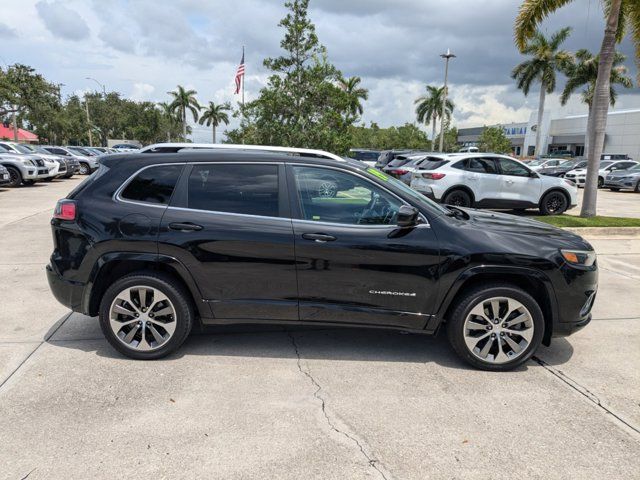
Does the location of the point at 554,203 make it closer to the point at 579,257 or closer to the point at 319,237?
the point at 579,257

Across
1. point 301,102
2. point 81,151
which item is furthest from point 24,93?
point 301,102

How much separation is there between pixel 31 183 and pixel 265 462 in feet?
72.3

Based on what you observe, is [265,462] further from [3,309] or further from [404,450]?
[3,309]

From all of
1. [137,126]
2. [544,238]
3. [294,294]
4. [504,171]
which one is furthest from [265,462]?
[137,126]

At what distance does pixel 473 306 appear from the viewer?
3.80 m

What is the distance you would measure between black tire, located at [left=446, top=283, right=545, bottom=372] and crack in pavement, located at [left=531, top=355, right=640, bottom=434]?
1.00 ft

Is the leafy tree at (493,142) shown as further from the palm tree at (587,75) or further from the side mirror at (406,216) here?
the side mirror at (406,216)

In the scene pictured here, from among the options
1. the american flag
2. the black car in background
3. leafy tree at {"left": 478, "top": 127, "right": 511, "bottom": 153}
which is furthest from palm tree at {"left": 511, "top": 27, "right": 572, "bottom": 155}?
the american flag

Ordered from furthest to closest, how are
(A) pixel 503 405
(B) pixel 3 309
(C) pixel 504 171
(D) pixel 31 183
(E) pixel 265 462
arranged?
(D) pixel 31 183
(C) pixel 504 171
(B) pixel 3 309
(A) pixel 503 405
(E) pixel 265 462

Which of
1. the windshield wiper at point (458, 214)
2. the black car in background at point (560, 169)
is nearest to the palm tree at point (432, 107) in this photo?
the black car in background at point (560, 169)

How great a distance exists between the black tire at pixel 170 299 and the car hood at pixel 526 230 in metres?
2.45

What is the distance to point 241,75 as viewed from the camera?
2736 centimetres

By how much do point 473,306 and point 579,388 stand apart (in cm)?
101

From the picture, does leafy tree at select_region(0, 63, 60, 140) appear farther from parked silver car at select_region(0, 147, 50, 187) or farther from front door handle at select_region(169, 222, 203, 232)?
front door handle at select_region(169, 222, 203, 232)
